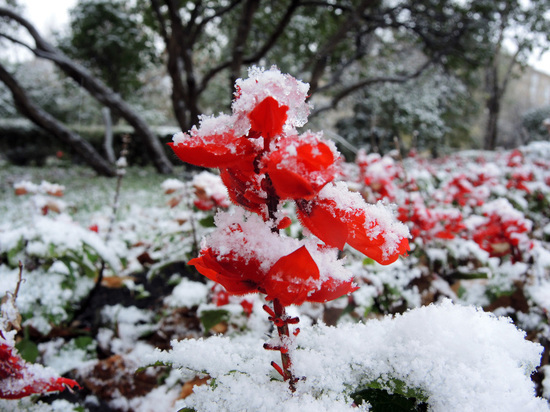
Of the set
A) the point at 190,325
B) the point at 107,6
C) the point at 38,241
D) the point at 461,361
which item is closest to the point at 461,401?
the point at 461,361

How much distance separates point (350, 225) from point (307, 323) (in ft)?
2.19

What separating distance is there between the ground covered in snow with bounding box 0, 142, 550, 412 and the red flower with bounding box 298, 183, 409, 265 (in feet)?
0.25

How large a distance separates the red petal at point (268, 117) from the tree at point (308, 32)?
5.33 m

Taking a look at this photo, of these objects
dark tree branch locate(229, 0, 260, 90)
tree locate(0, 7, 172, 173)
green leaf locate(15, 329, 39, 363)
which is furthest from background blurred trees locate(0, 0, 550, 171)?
green leaf locate(15, 329, 39, 363)

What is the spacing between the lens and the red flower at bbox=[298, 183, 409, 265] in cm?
45

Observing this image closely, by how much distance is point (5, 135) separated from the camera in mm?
9578

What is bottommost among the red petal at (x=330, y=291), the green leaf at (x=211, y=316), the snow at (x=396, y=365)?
the green leaf at (x=211, y=316)

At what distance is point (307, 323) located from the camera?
1.05 meters

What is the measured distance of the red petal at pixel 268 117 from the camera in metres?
0.43

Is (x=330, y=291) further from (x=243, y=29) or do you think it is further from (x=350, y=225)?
(x=243, y=29)

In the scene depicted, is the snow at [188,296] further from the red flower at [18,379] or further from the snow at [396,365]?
the snow at [396,365]

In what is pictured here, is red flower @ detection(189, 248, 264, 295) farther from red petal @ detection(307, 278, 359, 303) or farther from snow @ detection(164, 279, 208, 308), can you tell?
snow @ detection(164, 279, 208, 308)

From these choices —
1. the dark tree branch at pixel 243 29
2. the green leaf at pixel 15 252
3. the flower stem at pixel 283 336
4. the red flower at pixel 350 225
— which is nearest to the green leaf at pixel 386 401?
the flower stem at pixel 283 336

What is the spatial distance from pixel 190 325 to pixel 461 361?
1202 millimetres
